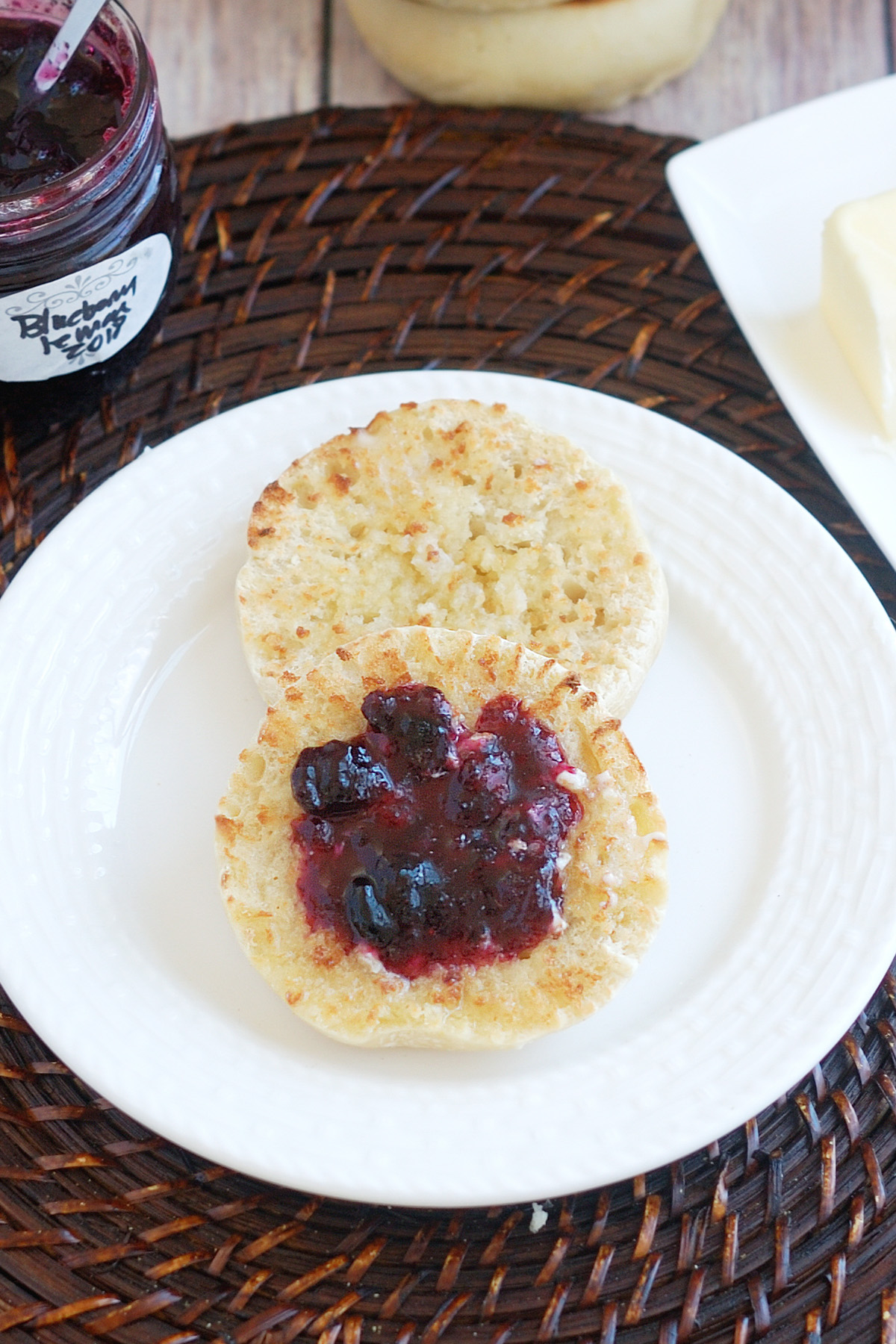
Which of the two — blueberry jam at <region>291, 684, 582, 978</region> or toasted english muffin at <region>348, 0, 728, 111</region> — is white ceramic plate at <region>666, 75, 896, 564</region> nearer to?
toasted english muffin at <region>348, 0, 728, 111</region>

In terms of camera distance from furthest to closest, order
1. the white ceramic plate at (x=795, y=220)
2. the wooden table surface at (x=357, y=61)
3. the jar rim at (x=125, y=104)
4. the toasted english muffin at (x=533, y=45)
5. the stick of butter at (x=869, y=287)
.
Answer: the wooden table surface at (x=357, y=61), the toasted english muffin at (x=533, y=45), the white ceramic plate at (x=795, y=220), the stick of butter at (x=869, y=287), the jar rim at (x=125, y=104)

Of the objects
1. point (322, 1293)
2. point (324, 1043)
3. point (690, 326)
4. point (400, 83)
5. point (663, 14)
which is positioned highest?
point (663, 14)

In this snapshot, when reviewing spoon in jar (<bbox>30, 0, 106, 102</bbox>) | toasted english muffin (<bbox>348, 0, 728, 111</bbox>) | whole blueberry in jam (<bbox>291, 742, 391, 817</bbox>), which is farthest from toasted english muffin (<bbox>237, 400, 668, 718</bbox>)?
toasted english muffin (<bbox>348, 0, 728, 111</bbox>)

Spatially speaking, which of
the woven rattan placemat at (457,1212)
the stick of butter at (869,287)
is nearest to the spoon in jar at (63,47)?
the woven rattan placemat at (457,1212)

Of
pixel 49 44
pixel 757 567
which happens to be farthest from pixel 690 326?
pixel 49 44

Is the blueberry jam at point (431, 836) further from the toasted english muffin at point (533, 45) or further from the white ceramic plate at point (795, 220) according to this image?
the toasted english muffin at point (533, 45)

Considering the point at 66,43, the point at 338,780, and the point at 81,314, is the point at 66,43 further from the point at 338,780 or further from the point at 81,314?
the point at 338,780

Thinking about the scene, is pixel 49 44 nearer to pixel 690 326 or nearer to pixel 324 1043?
pixel 690 326
